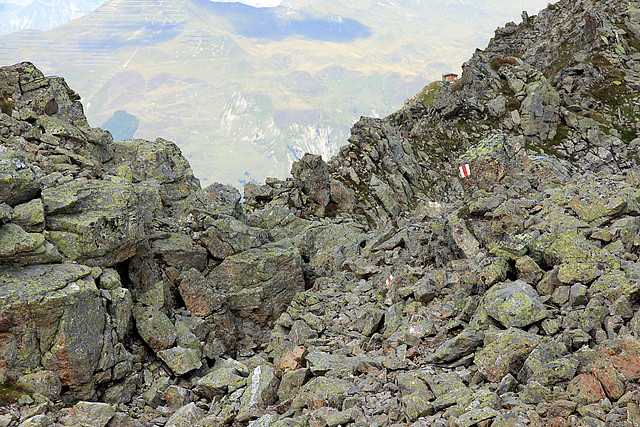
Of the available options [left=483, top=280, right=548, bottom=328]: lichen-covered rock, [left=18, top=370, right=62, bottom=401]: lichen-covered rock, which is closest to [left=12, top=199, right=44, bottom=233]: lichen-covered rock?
[left=18, top=370, right=62, bottom=401]: lichen-covered rock

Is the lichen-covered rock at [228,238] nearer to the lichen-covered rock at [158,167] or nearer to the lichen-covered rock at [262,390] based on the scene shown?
the lichen-covered rock at [158,167]

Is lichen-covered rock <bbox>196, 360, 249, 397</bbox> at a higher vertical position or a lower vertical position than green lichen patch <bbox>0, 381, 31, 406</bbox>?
lower

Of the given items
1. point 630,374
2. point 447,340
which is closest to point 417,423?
point 447,340

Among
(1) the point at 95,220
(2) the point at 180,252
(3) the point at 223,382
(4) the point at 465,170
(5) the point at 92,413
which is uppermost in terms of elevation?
(4) the point at 465,170

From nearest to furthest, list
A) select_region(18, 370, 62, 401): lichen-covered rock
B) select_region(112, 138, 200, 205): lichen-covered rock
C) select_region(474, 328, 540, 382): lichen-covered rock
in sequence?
select_region(474, 328, 540, 382): lichen-covered rock < select_region(18, 370, 62, 401): lichen-covered rock < select_region(112, 138, 200, 205): lichen-covered rock

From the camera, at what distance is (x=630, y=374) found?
428 inches

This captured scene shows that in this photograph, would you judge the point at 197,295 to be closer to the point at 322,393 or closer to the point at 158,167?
the point at 158,167

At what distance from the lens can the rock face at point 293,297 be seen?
44.3ft

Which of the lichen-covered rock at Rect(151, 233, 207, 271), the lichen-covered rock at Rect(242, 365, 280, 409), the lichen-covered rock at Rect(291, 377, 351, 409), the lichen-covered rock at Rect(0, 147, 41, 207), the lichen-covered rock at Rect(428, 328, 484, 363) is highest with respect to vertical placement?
the lichen-covered rock at Rect(0, 147, 41, 207)

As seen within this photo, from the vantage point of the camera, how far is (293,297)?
102 feet

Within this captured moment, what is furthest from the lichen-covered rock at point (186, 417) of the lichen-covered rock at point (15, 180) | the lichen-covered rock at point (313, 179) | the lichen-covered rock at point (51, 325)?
the lichen-covered rock at point (313, 179)

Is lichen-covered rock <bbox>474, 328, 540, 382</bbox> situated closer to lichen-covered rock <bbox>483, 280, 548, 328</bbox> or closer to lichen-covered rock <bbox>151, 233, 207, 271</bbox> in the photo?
lichen-covered rock <bbox>483, 280, 548, 328</bbox>

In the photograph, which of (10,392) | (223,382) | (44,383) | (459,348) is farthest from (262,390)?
(10,392)

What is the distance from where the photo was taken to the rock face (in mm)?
13500
